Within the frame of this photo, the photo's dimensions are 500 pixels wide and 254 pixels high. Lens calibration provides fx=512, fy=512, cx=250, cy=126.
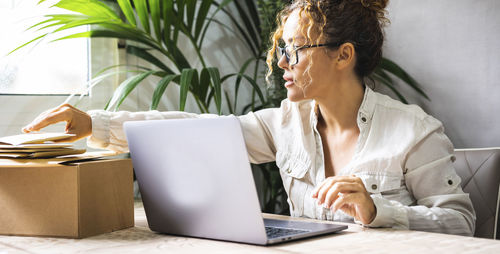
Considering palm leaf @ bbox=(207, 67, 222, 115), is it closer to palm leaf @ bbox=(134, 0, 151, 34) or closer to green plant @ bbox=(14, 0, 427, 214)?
green plant @ bbox=(14, 0, 427, 214)

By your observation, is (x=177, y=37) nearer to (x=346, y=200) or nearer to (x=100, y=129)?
(x=100, y=129)

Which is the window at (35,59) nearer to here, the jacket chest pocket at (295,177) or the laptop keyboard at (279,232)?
the jacket chest pocket at (295,177)

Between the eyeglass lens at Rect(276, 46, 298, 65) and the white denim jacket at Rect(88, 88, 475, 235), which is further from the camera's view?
the eyeglass lens at Rect(276, 46, 298, 65)

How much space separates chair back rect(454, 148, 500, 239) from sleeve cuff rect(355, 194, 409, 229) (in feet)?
1.23

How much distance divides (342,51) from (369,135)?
0.24 m

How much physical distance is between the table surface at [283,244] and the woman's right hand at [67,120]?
308mm

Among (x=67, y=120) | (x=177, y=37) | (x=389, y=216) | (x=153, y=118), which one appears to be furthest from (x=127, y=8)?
(x=389, y=216)

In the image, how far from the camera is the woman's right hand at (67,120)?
1.20m

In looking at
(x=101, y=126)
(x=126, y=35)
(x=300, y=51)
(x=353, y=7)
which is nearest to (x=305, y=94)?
(x=300, y=51)

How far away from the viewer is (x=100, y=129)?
1288 mm

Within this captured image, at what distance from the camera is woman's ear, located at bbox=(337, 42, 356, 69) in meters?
1.36

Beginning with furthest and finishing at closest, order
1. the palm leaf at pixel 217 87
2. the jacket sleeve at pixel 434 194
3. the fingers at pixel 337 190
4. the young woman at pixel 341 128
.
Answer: the palm leaf at pixel 217 87, the young woman at pixel 341 128, the jacket sleeve at pixel 434 194, the fingers at pixel 337 190

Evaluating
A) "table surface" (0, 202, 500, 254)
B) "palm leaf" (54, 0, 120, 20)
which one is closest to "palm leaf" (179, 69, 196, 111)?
"palm leaf" (54, 0, 120, 20)

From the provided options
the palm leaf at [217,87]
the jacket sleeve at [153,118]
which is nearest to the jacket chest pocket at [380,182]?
the jacket sleeve at [153,118]
